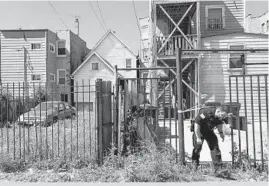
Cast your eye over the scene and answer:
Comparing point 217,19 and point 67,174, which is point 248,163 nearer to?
point 67,174

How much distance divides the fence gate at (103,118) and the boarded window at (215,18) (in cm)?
1260

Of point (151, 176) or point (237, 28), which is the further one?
point (237, 28)

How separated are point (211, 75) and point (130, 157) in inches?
408

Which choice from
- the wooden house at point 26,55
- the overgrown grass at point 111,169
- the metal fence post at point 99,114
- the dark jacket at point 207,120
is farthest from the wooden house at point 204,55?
the wooden house at point 26,55

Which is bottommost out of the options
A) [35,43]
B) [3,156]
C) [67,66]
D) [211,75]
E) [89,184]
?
[89,184]

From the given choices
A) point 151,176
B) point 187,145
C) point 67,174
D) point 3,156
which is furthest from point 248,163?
point 3,156

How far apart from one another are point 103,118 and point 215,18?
1361cm

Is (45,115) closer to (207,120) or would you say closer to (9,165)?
(9,165)

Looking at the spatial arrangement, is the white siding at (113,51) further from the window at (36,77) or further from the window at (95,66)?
the window at (36,77)

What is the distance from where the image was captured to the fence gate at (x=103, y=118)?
199 inches

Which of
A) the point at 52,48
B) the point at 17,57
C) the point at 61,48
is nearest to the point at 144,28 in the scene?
the point at 61,48

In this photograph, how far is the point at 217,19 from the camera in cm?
1585

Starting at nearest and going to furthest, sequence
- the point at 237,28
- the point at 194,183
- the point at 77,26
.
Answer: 1. the point at 194,183
2. the point at 237,28
3. the point at 77,26

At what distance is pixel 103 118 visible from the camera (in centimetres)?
523
